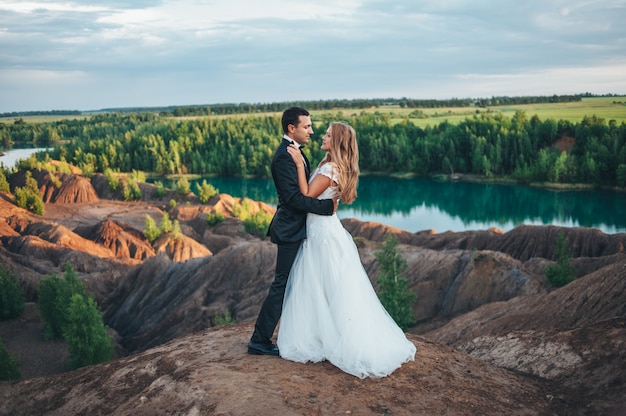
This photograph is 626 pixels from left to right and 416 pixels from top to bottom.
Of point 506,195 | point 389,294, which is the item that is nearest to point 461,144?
point 506,195

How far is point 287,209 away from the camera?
7.00 m

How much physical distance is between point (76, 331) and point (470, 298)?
672 inches

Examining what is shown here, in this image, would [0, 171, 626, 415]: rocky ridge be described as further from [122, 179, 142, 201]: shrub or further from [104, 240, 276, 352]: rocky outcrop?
[122, 179, 142, 201]: shrub

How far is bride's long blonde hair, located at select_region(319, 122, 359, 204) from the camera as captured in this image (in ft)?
22.4

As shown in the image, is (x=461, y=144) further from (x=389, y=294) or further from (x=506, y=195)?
(x=389, y=294)

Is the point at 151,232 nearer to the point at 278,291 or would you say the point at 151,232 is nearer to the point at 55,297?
the point at 55,297

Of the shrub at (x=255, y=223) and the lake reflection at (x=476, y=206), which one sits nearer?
the shrub at (x=255, y=223)

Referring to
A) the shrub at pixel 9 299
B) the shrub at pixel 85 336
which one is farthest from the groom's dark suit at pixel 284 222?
the shrub at pixel 9 299

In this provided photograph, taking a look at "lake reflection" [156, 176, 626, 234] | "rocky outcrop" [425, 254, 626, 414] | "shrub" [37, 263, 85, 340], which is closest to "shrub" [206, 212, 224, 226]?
"lake reflection" [156, 176, 626, 234]

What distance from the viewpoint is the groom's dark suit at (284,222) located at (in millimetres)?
6793

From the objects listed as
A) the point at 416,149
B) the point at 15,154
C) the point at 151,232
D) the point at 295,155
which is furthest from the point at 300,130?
the point at 15,154

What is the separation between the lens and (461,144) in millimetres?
96188

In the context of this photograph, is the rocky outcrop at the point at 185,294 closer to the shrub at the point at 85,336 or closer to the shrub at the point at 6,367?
the shrub at the point at 85,336

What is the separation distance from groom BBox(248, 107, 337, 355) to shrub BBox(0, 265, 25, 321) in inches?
1008
